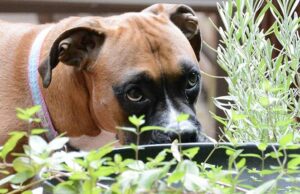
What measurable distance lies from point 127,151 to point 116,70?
844mm

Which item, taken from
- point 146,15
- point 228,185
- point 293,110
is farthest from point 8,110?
point 228,185

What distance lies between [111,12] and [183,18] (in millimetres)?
1292

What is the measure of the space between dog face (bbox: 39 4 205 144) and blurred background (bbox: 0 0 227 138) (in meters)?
Result: 1.02

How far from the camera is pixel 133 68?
5.66 ft

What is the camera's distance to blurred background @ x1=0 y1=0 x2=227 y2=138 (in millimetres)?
3051

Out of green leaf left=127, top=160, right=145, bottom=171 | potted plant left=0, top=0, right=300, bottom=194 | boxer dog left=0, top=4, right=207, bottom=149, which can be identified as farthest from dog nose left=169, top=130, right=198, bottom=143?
green leaf left=127, top=160, right=145, bottom=171

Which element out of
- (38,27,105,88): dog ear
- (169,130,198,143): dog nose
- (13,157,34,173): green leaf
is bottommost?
(169,130,198,143): dog nose

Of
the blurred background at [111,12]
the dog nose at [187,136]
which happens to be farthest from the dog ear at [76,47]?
the blurred background at [111,12]

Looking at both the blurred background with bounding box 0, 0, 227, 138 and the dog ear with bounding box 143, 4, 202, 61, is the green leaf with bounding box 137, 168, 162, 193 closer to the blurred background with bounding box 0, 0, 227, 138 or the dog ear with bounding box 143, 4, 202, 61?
the dog ear with bounding box 143, 4, 202, 61

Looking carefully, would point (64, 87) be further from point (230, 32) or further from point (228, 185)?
point (228, 185)

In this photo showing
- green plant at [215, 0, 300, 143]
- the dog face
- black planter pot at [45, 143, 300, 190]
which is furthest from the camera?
the dog face

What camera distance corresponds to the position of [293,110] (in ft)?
4.94

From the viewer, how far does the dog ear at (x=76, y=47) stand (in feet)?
5.83

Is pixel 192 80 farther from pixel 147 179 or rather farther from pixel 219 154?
pixel 147 179
